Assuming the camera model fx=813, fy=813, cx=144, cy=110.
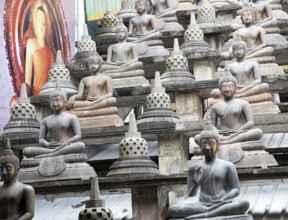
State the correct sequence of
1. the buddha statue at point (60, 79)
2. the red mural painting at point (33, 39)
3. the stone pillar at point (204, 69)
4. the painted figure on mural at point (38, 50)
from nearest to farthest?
the buddha statue at point (60, 79), the stone pillar at point (204, 69), the red mural painting at point (33, 39), the painted figure on mural at point (38, 50)

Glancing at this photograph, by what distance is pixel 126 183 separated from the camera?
480 inches

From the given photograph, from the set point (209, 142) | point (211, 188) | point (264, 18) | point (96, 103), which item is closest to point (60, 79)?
point (96, 103)

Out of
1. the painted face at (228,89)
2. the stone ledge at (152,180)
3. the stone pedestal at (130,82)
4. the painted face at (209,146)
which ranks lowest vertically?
the stone ledge at (152,180)

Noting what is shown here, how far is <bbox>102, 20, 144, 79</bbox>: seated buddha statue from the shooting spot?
1764 centimetres

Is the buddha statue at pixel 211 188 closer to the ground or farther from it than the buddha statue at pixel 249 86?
closer to the ground

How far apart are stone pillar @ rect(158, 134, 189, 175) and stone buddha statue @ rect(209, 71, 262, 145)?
0.78 meters

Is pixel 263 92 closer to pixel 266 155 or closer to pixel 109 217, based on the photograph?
pixel 266 155

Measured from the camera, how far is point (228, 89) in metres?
13.7

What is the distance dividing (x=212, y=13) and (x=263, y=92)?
526 centimetres

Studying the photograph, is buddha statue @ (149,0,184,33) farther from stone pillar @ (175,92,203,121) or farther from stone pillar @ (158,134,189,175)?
stone pillar @ (158,134,189,175)

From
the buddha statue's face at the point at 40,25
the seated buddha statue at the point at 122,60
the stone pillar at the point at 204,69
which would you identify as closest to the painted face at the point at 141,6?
the seated buddha statue at the point at 122,60

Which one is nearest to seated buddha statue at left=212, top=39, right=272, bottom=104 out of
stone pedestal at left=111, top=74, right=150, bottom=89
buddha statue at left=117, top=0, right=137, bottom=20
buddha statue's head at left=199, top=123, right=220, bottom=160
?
stone pedestal at left=111, top=74, right=150, bottom=89

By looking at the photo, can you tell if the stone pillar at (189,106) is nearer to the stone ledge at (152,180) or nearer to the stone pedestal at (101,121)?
the stone pedestal at (101,121)

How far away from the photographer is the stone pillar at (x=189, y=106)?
620 inches
